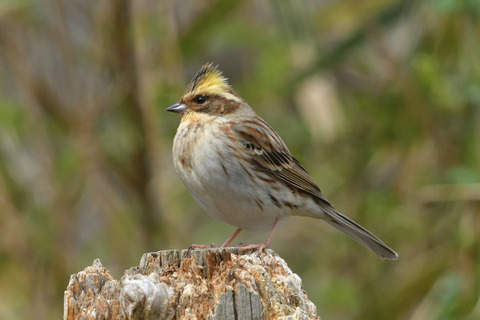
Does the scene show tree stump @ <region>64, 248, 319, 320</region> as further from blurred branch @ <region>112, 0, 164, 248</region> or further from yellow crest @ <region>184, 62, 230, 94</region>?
blurred branch @ <region>112, 0, 164, 248</region>

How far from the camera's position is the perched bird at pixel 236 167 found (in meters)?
4.36

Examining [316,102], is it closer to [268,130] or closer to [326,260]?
[326,260]

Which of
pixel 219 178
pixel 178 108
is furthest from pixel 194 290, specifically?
Result: pixel 178 108

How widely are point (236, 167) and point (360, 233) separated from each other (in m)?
0.97

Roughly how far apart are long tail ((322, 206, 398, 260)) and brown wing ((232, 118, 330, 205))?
0.41 ft

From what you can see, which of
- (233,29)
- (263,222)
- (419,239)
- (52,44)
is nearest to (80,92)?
(52,44)

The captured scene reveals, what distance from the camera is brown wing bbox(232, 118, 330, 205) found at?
4609mm

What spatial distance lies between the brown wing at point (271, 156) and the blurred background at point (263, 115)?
4.16ft

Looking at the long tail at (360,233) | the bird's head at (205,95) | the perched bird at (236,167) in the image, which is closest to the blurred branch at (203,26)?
the perched bird at (236,167)

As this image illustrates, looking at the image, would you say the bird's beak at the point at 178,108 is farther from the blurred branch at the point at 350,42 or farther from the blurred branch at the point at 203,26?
the blurred branch at the point at 203,26

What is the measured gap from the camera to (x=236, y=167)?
4414 mm

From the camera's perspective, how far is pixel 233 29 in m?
6.66

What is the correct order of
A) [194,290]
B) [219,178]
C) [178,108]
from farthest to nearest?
[178,108]
[219,178]
[194,290]

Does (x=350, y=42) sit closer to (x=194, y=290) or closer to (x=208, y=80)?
(x=208, y=80)
